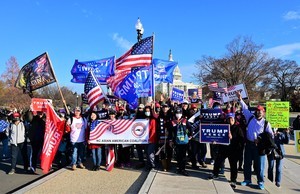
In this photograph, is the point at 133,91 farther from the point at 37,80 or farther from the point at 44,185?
the point at 44,185

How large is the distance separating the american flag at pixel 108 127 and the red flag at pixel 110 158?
1.66ft

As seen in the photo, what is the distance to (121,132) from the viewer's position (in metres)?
9.32

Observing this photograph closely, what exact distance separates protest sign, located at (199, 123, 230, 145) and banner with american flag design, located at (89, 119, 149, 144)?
1.61 metres

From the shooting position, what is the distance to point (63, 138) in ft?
33.1

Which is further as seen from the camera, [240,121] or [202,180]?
[240,121]

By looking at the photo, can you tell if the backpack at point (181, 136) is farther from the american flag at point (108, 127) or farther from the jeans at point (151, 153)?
the american flag at point (108, 127)

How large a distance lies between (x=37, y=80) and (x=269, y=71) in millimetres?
46728

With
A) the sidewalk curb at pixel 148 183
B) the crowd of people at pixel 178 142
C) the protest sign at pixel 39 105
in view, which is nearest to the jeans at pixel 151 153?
the crowd of people at pixel 178 142

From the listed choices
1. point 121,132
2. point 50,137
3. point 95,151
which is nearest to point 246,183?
point 121,132

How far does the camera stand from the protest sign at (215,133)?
8.07 meters

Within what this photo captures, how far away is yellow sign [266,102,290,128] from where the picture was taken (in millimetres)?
9547

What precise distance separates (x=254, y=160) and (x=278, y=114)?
233 cm

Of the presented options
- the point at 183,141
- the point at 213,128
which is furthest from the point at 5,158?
the point at 213,128

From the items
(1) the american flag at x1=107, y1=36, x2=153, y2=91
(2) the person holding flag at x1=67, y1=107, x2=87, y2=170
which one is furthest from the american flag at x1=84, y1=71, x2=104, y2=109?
(1) the american flag at x1=107, y1=36, x2=153, y2=91
